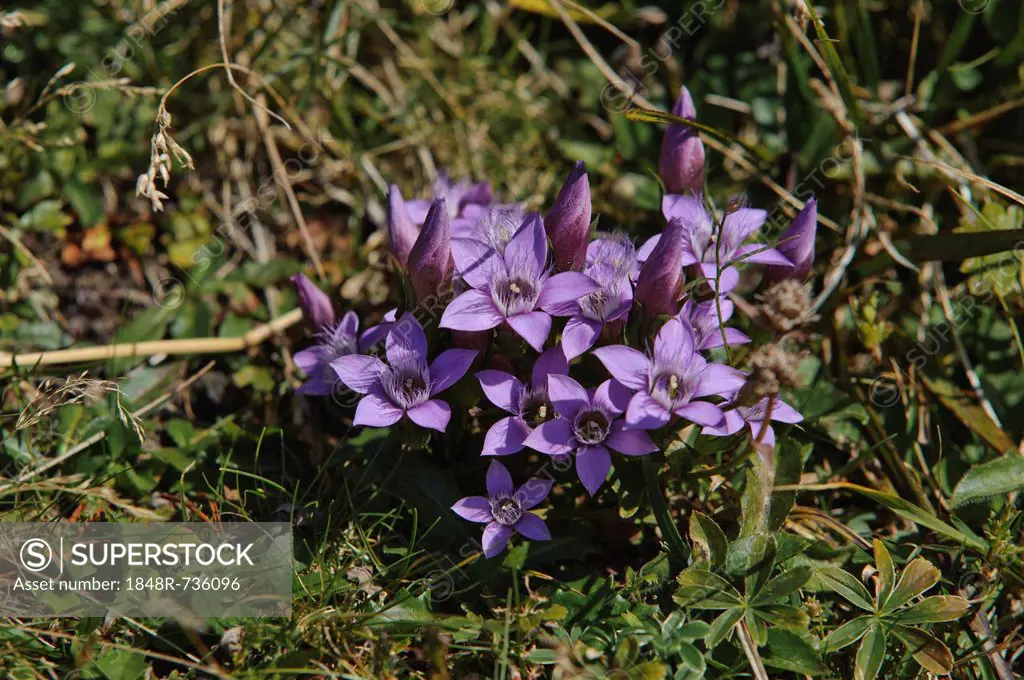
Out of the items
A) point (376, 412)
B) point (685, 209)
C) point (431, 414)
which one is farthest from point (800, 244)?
point (376, 412)

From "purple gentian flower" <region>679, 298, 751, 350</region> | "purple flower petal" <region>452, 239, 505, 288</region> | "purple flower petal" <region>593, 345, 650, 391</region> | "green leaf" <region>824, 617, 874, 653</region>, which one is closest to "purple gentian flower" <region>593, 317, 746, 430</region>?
"purple flower petal" <region>593, 345, 650, 391</region>

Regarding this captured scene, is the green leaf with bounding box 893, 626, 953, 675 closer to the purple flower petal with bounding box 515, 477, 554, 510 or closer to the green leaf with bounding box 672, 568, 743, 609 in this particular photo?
the green leaf with bounding box 672, 568, 743, 609

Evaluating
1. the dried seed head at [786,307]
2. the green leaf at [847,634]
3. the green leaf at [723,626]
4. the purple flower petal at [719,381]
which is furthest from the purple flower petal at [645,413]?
the green leaf at [847,634]

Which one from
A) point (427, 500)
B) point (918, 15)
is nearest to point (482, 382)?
point (427, 500)

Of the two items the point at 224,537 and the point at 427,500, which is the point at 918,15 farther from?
the point at 224,537

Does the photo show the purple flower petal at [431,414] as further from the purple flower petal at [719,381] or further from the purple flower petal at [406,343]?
the purple flower petal at [719,381]
